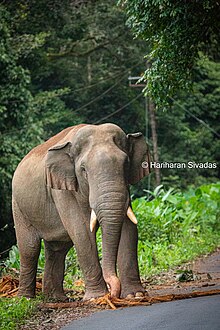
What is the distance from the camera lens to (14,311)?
28.4 ft

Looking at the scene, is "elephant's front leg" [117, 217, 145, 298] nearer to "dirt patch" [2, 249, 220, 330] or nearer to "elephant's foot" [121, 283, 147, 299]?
"elephant's foot" [121, 283, 147, 299]

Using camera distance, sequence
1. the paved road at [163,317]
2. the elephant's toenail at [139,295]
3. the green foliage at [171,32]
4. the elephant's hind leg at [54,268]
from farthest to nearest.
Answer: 1. the green foliage at [171,32]
2. the elephant's hind leg at [54,268]
3. the elephant's toenail at [139,295]
4. the paved road at [163,317]

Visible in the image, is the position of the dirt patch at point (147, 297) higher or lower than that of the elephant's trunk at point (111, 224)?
lower

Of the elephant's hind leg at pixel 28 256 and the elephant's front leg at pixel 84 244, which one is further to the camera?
the elephant's hind leg at pixel 28 256

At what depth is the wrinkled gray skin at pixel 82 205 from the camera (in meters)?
8.99


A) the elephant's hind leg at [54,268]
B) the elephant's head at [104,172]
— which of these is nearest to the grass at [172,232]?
A: the elephant's hind leg at [54,268]

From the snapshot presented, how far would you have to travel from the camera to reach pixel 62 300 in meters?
10.7

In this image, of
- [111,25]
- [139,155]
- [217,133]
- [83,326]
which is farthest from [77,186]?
[217,133]

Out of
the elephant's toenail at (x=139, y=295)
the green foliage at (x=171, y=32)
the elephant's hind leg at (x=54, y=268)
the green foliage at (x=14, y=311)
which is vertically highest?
the green foliage at (x=171, y=32)

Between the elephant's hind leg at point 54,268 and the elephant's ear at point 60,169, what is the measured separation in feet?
4.10

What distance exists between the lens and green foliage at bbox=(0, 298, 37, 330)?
810cm

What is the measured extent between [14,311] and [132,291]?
55.2 inches

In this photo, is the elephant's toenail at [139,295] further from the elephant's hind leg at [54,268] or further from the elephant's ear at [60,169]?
the elephant's hind leg at [54,268]

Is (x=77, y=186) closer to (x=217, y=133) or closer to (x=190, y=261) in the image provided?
(x=190, y=261)
